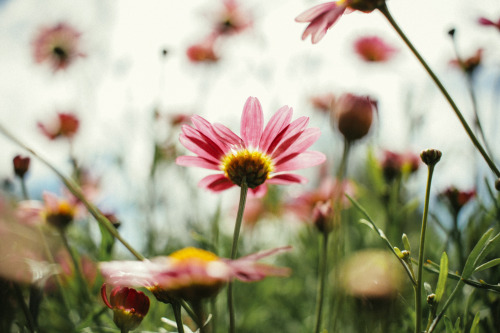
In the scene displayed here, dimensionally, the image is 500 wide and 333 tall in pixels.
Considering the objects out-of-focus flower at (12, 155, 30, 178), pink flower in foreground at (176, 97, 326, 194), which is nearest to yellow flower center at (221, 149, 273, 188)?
pink flower in foreground at (176, 97, 326, 194)

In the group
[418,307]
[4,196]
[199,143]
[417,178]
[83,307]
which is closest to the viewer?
[418,307]

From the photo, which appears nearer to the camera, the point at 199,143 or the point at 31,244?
the point at 199,143

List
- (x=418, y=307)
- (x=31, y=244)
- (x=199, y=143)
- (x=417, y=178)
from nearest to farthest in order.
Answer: (x=418, y=307), (x=199, y=143), (x=31, y=244), (x=417, y=178)

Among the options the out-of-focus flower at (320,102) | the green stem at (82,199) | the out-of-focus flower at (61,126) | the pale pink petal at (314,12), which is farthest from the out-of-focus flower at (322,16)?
the out-of-focus flower at (320,102)

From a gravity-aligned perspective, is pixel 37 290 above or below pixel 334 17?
below

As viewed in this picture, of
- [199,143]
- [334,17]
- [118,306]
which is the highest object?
[334,17]

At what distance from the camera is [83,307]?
57cm

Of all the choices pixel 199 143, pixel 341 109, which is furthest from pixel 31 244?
pixel 341 109

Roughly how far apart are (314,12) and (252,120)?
0.12 meters

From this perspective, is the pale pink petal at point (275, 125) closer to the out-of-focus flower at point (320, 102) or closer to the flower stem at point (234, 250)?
the flower stem at point (234, 250)

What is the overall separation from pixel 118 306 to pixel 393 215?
→ 46cm

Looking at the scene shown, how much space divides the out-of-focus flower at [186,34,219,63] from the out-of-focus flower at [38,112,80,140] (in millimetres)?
539

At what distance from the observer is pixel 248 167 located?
41cm

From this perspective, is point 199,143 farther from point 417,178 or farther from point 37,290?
point 417,178
